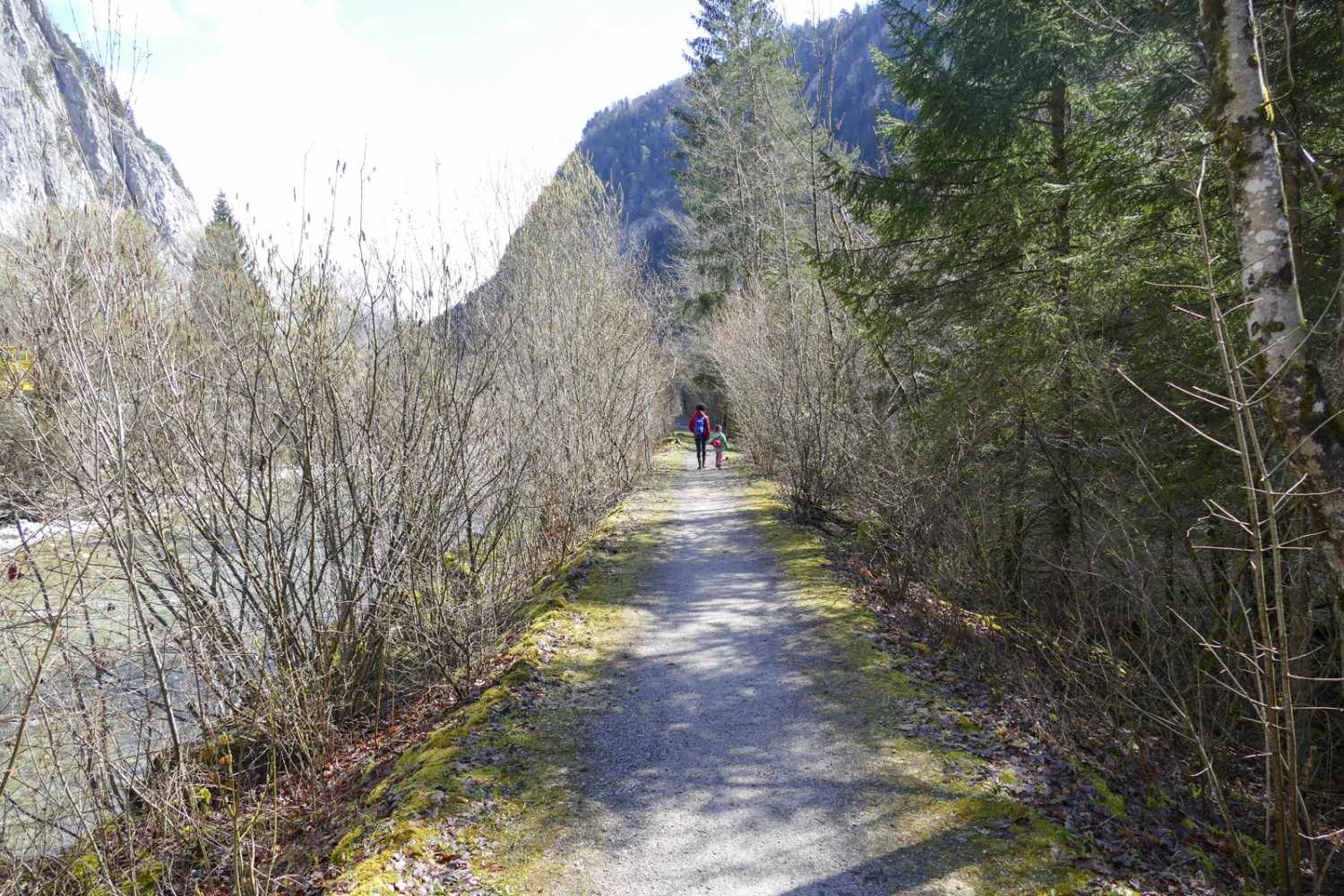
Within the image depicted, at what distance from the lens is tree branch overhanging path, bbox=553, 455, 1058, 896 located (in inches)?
146

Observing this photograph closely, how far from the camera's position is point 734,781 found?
4.60 m

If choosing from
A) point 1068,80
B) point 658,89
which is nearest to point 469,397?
point 1068,80

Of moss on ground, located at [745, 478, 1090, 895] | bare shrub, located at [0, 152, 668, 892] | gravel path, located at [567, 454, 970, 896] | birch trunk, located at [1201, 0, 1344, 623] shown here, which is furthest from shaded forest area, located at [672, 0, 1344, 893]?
bare shrub, located at [0, 152, 668, 892]

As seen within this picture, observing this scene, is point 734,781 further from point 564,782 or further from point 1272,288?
point 1272,288

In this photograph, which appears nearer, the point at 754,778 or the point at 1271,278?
the point at 1271,278

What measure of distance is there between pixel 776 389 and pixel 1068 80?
6.45 meters

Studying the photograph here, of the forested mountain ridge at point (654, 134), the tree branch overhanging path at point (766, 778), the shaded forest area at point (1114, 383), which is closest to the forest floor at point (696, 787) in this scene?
the tree branch overhanging path at point (766, 778)

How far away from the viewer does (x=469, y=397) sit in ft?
20.8

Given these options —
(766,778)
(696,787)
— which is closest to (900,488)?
(766,778)

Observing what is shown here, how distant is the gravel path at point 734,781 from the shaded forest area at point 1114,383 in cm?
145

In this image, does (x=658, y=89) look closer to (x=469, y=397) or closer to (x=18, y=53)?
(x=18, y=53)

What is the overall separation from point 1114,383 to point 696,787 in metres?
5.43

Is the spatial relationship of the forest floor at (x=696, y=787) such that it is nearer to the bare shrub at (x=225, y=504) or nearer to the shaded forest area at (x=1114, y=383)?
the bare shrub at (x=225, y=504)

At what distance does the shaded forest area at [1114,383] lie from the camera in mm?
3525
